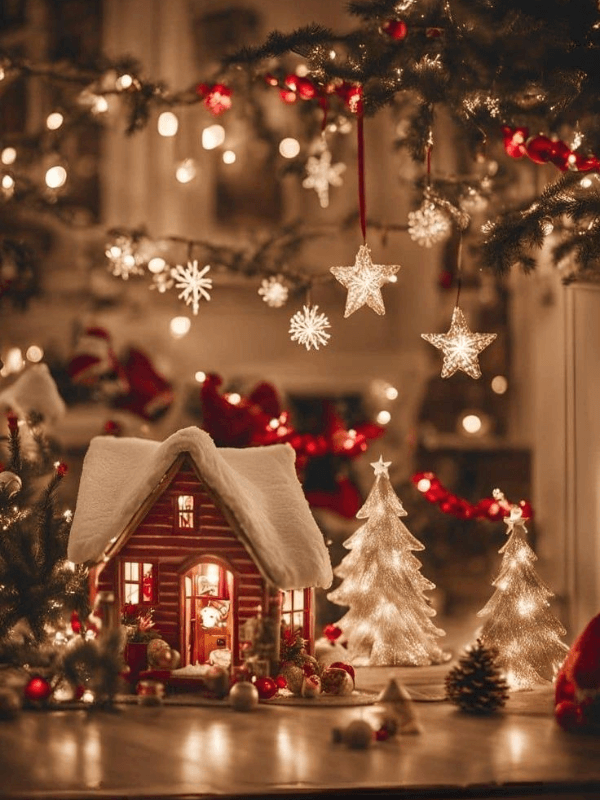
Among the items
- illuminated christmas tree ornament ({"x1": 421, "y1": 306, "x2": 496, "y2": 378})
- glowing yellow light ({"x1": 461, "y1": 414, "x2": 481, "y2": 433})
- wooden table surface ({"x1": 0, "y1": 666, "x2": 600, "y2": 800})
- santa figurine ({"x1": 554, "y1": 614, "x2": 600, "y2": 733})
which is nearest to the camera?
wooden table surface ({"x1": 0, "y1": 666, "x2": 600, "y2": 800})

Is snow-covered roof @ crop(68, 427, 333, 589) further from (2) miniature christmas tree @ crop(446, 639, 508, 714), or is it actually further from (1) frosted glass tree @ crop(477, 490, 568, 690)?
(1) frosted glass tree @ crop(477, 490, 568, 690)

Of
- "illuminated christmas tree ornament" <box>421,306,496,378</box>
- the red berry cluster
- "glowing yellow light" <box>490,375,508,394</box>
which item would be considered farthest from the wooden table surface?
"glowing yellow light" <box>490,375,508,394</box>

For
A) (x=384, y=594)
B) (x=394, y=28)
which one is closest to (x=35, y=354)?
(x=384, y=594)

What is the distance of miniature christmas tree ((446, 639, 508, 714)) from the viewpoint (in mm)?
2838

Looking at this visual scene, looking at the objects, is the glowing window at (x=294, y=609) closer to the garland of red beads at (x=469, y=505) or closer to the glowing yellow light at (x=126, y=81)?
the garland of red beads at (x=469, y=505)

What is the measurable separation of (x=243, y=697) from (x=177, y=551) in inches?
17.1

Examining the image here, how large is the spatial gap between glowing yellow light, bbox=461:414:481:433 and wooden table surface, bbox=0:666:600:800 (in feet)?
Answer: 8.22

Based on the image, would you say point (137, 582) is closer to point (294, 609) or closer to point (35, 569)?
point (35, 569)

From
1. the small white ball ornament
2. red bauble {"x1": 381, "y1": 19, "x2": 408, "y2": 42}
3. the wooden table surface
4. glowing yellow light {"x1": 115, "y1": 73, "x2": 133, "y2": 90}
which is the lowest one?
the wooden table surface

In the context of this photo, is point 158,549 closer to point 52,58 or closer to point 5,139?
point 5,139

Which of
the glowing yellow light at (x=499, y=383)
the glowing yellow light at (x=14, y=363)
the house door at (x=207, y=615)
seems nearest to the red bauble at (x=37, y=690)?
the house door at (x=207, y=615)

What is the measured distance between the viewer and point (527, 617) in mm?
3240

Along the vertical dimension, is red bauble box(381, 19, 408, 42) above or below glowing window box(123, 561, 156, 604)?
above

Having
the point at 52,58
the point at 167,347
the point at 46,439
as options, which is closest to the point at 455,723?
the point at 46,439
